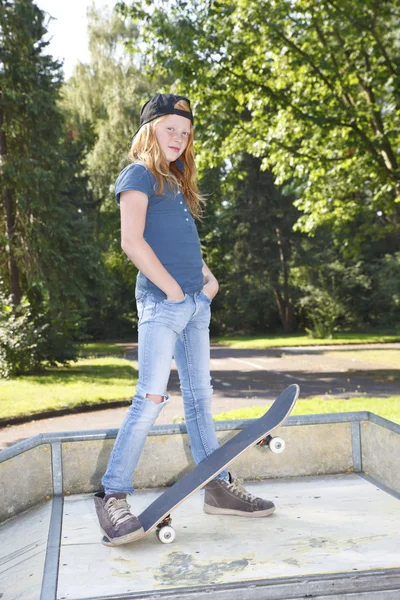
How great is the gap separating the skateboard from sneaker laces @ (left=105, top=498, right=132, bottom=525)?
9 centimetres

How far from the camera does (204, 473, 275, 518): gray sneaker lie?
3465 millimetres

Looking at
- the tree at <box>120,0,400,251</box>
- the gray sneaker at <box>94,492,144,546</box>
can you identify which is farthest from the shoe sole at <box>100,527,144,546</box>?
the tree at <box>120,0,400,251</box>

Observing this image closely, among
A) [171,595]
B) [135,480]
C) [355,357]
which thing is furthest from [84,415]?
[355,357]

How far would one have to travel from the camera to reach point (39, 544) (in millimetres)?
3117

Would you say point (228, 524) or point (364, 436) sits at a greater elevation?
point (364, 436)

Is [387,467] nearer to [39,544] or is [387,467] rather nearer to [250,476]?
[250,476]

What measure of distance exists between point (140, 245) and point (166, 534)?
1.36 metres

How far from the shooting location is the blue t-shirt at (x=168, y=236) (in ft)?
10.9

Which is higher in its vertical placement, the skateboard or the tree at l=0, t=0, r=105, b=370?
the tree at l=0, t=0, r=105, b=370

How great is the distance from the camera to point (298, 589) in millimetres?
2416

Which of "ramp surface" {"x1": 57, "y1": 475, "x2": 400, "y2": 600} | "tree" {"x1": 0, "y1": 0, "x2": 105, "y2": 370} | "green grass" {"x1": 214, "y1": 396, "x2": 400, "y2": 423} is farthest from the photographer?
"tree" {"x1": 0, "y1": 0, "x2": 105, "y2": 370}

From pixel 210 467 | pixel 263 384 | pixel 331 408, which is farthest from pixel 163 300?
pixel 263 384

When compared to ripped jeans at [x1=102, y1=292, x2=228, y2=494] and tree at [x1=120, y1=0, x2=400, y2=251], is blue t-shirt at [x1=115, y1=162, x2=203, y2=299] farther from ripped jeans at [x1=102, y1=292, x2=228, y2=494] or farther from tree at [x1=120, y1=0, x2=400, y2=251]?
tree at [x1=120, y1=0, x2=400, y2=251]

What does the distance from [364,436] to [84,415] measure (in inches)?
298
